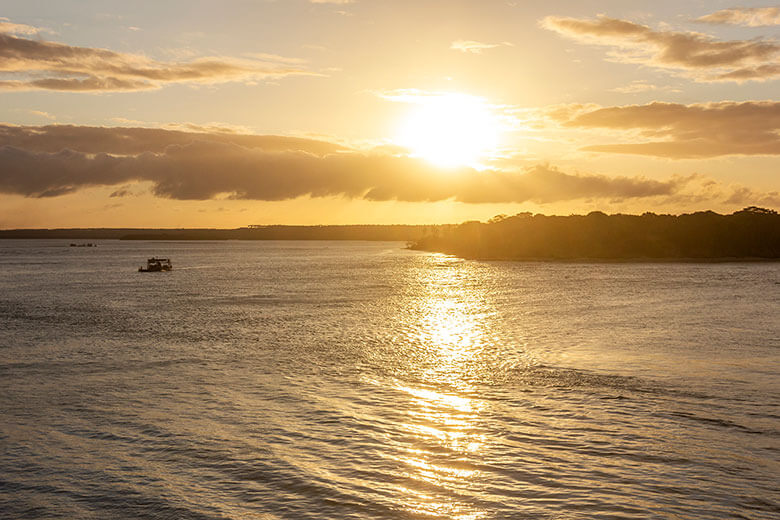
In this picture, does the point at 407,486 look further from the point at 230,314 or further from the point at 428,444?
the point at 230,314

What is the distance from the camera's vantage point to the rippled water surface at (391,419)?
1822 centimetres

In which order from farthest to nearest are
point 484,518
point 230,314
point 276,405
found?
point 230,314, point 276,405, point 484,518

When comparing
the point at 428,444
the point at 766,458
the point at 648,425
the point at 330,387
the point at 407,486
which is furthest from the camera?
the point at 330,387

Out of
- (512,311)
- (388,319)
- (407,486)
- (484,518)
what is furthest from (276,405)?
(512,311)

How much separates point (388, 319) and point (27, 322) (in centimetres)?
3338

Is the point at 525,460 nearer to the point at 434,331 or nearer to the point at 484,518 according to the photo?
the point at 484,518

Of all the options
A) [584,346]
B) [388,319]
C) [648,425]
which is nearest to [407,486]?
[648,425]

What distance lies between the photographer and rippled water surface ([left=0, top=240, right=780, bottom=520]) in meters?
18.2

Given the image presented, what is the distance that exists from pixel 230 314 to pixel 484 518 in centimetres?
5285

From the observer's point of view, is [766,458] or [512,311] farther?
[512,311]

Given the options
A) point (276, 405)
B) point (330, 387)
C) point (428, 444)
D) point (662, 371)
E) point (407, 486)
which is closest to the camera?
point (407, 486)

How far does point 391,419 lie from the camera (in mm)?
26125

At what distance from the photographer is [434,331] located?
2159 inches

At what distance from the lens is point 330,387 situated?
105ft
